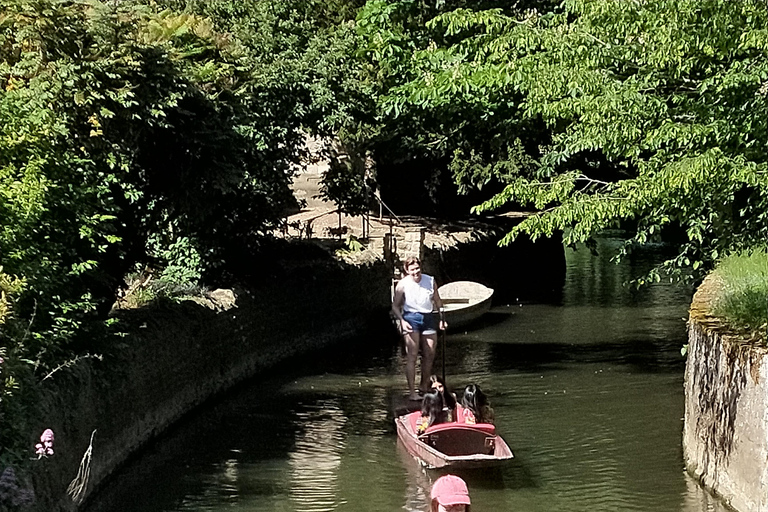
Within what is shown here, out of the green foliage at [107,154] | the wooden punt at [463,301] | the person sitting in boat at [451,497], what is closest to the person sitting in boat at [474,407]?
the green foliage at [107,154]

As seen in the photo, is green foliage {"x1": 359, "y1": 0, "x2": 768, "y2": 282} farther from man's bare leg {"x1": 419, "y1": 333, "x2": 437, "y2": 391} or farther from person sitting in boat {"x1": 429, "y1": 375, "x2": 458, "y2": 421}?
person sitting in boat {"x1": 429, "y1": 375, "x2": 458, "y2": 421}

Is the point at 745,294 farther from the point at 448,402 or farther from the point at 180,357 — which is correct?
the point at 180,357

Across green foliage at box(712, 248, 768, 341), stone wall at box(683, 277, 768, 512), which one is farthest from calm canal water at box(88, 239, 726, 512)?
green foliage at box(712, 248, 768, 341)

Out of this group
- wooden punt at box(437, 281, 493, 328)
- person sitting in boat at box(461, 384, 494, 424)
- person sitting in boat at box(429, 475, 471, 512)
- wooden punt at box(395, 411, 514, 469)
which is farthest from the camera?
wooden punt at box(437, 281, 493, 328)

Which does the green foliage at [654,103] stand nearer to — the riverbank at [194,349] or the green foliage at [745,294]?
the green foliage at [745,294]

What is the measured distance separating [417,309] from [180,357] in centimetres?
319

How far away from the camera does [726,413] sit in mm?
9672

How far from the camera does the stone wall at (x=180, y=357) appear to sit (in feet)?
32.0

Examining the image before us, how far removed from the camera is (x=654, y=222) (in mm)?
13078

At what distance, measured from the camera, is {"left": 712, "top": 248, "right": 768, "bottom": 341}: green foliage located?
962 cm

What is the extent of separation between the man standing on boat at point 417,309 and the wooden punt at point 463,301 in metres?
8.46

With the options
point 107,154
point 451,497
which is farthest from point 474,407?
point 107,154

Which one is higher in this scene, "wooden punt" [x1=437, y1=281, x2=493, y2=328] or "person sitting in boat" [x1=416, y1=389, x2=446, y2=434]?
"wooden punt" [x1=437, y1=281, x2=493, y2=328]

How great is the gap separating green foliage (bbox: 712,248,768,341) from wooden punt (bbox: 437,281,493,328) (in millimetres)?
11732
